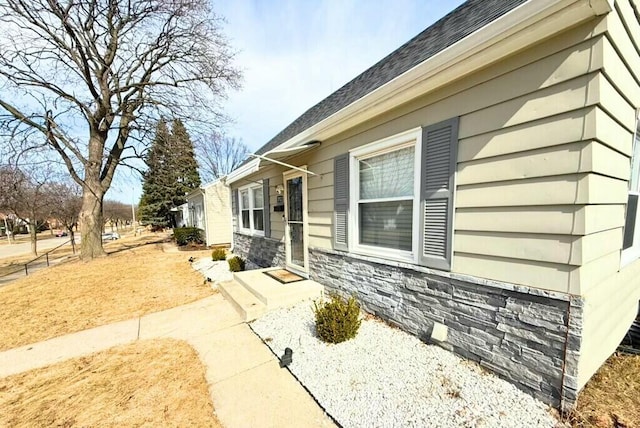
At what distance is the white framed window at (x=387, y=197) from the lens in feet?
9.48

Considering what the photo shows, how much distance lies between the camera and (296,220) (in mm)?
5301

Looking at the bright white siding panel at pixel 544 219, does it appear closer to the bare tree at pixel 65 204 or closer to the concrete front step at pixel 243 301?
the concrete front step at pixel 243 301

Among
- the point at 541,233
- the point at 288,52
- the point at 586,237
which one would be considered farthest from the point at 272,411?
the point at 288,52

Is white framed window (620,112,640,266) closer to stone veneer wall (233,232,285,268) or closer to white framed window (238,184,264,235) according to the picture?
stone veneer wall (233,232,285,268)

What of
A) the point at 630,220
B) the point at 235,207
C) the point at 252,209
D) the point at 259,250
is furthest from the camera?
the point at 235,207

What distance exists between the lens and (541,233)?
192 cm

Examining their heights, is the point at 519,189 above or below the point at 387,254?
above

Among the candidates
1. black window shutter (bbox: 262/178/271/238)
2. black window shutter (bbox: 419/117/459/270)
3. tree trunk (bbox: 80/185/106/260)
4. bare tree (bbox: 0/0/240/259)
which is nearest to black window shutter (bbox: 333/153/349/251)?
black window shutter (bbox: 419/117/459/270)

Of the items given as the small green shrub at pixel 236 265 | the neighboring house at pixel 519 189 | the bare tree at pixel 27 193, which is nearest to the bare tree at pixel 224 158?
the bare tree at pixel 27 193

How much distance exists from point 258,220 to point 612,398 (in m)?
6.95

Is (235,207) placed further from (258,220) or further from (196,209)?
(196,209)

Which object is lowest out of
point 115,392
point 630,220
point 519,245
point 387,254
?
point 115,392

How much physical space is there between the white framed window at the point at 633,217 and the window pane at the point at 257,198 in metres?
Answer: 6.62

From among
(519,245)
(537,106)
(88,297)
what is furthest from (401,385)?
(88,297)
